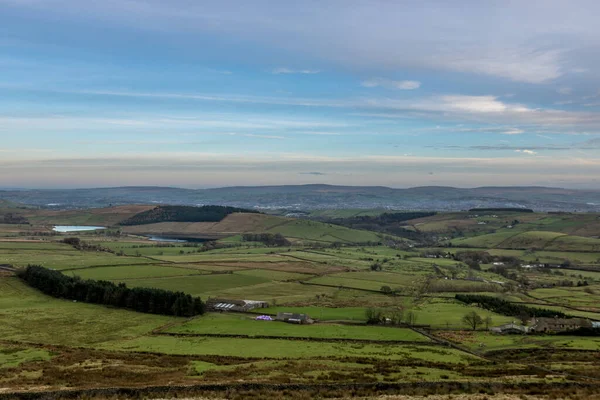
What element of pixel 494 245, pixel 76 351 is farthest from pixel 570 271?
pixel 76 351

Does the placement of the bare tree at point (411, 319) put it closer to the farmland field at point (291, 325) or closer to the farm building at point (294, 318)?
the farmland field at point (291, 325)

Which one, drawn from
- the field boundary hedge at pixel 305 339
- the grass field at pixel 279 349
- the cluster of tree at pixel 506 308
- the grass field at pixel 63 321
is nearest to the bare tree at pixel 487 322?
the cluster of tree at pixel 506 308

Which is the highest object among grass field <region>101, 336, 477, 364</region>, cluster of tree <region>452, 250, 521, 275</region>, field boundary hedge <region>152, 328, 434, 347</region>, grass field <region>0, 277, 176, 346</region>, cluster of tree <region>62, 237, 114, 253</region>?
grass field <region>101, 336, 477, 364</region>

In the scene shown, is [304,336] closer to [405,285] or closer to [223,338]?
[223,338]

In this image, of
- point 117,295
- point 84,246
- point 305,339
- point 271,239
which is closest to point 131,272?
point 117,295

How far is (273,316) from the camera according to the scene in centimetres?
Answer: 7050

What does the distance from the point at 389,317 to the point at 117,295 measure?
40.2 m

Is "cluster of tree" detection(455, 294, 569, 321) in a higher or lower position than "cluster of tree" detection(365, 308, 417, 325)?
lower

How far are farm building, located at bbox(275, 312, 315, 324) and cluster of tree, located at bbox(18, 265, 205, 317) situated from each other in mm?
11879

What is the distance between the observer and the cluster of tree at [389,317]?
66.8 metres

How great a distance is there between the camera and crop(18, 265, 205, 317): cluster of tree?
70931mm

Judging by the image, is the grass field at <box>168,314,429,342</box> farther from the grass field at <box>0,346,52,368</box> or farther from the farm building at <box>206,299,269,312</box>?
the grass field at <box>0,346,52,368</box>

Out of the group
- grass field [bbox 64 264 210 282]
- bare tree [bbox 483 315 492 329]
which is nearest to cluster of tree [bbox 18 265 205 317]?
grass field [bbox 64 264 210 282]

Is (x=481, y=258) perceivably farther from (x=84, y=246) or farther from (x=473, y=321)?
(x=84, y=246)
